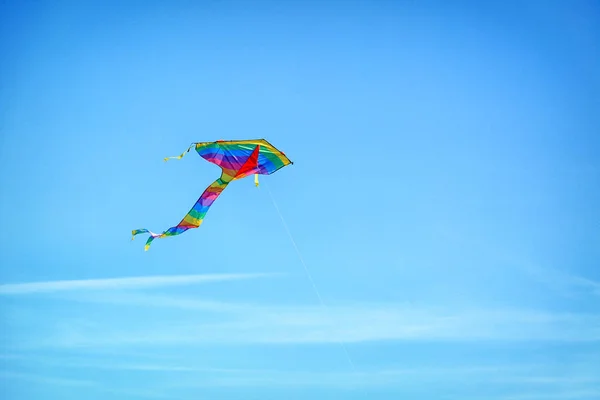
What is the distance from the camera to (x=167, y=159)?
2223 cm

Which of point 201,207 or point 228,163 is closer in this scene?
point 228,163

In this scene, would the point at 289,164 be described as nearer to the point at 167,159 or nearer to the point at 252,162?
the point at 252,162

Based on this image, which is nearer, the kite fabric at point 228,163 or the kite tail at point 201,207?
the kite fabric at point 228,163

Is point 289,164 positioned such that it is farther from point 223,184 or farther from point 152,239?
point 152,239

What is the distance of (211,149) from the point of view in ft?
77.3

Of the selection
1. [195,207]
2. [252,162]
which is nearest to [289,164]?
[252,162]

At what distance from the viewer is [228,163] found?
2412 centimetres

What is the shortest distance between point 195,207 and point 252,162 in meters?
2.77

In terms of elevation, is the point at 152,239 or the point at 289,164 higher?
the point at 289,164

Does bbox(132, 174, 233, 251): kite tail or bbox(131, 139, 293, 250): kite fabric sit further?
bbox(132, 174, 233, 251): kite tail

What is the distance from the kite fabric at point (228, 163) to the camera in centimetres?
2292

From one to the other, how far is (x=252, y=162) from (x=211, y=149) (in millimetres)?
1371

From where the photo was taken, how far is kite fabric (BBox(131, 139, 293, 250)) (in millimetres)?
22922

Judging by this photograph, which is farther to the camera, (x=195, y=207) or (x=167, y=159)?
(x=195, y=207)
